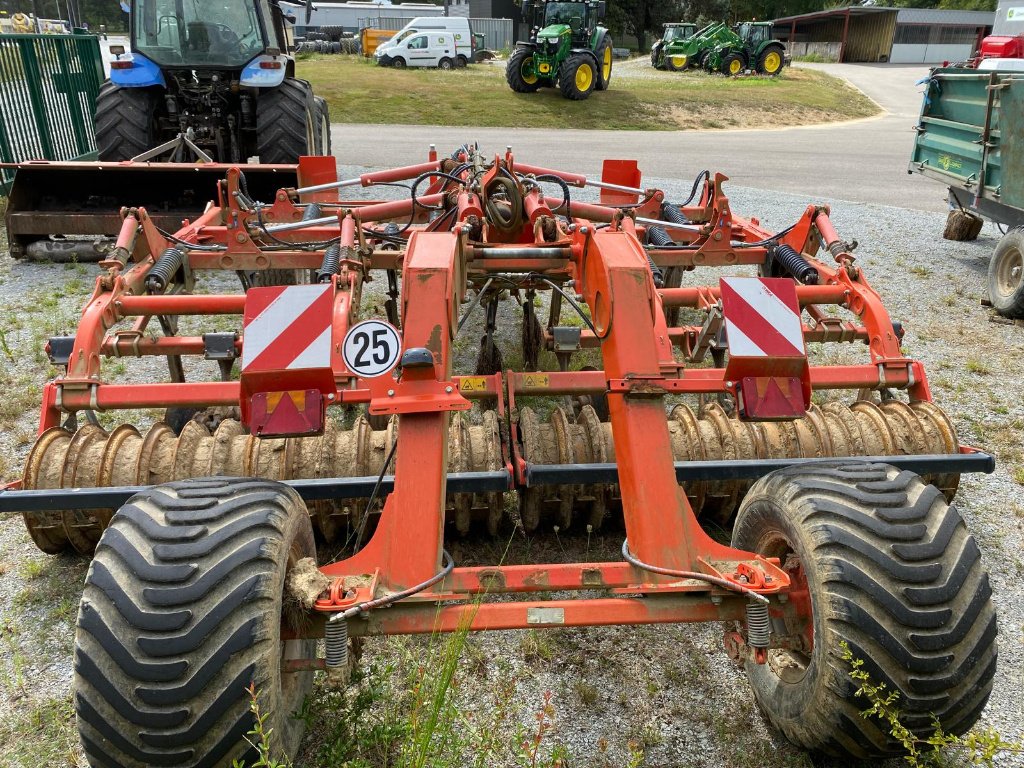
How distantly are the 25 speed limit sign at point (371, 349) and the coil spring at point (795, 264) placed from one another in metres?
2.99

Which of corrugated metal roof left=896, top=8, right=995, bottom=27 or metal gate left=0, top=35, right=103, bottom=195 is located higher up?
corrugated metal roof left=896, top=8, right=995, bottom=27

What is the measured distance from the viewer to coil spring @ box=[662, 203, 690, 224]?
5477 mm

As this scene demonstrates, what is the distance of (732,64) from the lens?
32250 millimetres

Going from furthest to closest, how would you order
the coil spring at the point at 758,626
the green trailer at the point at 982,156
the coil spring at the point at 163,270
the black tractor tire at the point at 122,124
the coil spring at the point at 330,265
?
the black tractor tire at the point at 122,124 → the green trailer at the point at 982,156 → the coil spring at the point at 163,270 → the coil spring at the point at 330,265 → the coil spring at the point at 758,626

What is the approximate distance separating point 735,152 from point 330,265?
1424 cm

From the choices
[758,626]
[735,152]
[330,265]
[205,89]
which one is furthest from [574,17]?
[758,626]

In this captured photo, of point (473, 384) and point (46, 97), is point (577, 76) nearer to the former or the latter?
point (46, 97)

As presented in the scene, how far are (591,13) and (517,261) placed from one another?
906 inches

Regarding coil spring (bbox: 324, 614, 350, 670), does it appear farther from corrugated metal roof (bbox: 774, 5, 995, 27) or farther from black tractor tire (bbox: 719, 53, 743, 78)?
corrugated metal roof (bbox: 774, 5, 995, 27)

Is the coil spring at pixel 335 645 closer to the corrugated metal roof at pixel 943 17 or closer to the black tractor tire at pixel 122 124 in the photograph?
the black tractor tire at pixel 122 124

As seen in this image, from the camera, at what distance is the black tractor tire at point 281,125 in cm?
830

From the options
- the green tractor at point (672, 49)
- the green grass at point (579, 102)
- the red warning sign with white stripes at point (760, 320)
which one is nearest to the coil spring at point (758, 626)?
the red warning sign with white stripes at point (760, 320)

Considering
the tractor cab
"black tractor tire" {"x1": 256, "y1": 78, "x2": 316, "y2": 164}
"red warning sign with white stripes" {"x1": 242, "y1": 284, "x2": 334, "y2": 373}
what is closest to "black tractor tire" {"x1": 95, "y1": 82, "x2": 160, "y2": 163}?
"black tractor tire" {"x1": 256, "y1": 78, "x2": 316, "y2": 164}

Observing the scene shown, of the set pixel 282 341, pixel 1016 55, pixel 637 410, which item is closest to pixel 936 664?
pixel 637 410
